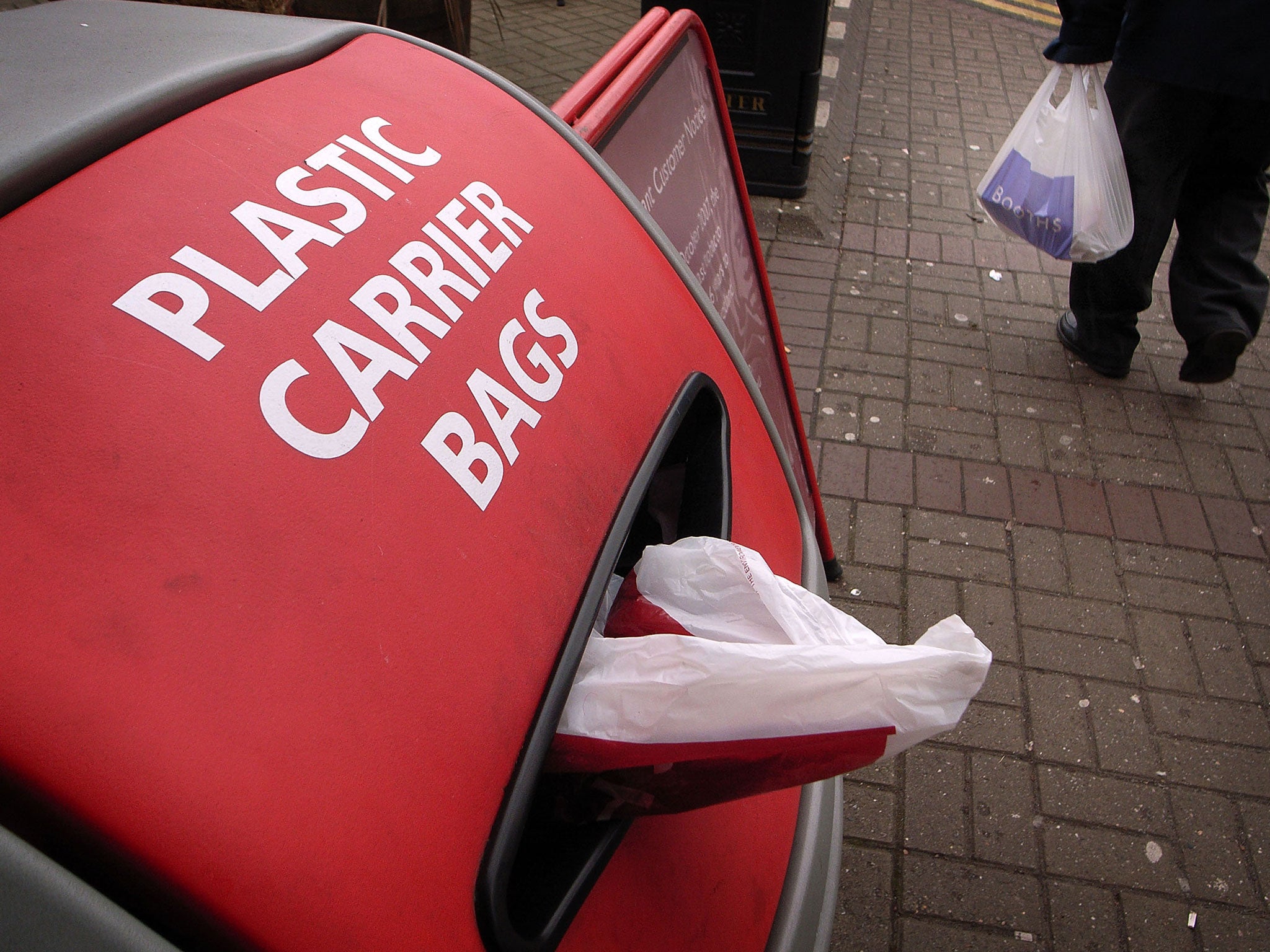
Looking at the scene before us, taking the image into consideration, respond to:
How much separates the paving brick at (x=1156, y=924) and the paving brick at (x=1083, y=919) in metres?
0.03

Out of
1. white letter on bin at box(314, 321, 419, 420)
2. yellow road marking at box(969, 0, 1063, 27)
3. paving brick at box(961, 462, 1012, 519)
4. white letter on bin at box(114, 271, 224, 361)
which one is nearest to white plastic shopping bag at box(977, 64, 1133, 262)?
paving brick at box(961, 462, 1012, 519)

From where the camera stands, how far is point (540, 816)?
0.87 metres

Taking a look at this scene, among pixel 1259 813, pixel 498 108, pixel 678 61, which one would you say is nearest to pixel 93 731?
pixel 498 108

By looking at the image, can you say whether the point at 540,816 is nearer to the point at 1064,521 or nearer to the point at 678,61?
the point at 678,61

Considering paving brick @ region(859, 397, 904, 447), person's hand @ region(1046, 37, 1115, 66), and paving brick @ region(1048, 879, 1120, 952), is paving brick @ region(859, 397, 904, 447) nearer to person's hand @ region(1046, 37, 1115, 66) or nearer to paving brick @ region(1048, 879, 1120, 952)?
person's hand @ region(1046, 37, 1115, 66)

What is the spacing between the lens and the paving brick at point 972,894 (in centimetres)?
191

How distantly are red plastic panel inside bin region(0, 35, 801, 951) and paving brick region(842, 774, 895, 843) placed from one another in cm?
116

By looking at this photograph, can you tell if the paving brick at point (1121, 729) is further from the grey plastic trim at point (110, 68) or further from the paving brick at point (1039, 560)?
the grey plastic trim at point (110, 68)

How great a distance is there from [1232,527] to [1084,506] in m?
0.47

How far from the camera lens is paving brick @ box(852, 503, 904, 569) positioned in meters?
2.74

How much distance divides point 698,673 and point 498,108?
770mm

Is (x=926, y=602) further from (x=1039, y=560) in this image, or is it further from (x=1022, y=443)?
(x=1022, y=443)

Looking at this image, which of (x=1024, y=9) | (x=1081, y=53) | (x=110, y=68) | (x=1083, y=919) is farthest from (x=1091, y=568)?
(x=1024, y=9)

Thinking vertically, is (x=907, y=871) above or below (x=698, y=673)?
below
